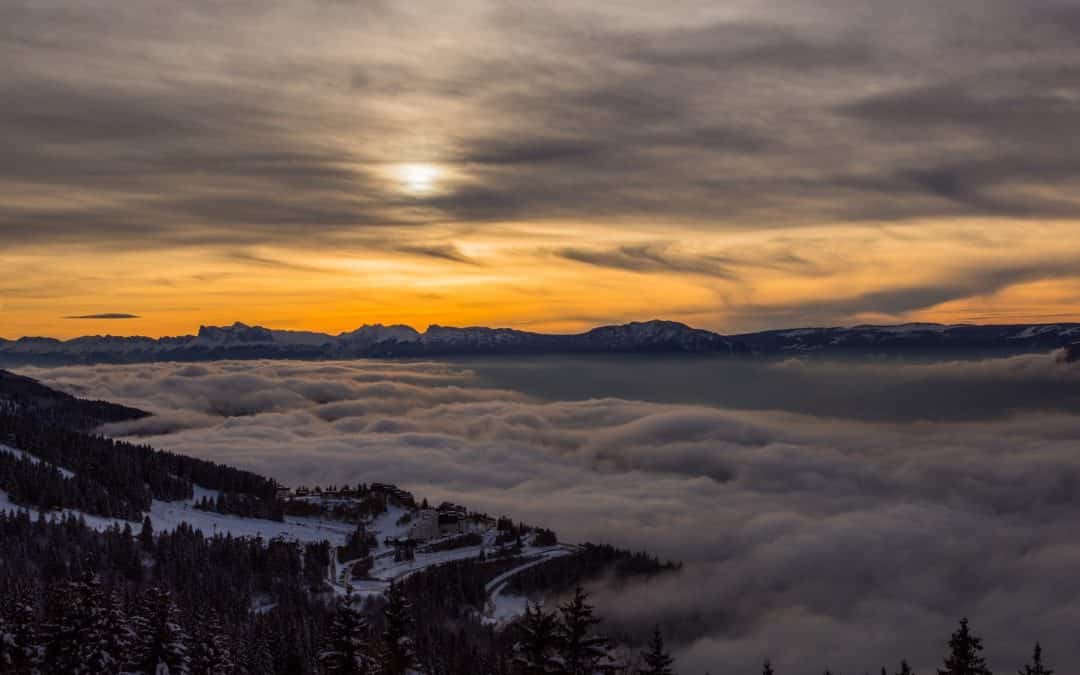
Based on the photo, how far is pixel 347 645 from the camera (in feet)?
147

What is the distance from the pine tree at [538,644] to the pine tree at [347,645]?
1172 centimetres

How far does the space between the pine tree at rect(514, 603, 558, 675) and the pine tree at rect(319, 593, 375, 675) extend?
1172cm

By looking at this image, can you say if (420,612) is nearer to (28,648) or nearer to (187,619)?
(187,619)

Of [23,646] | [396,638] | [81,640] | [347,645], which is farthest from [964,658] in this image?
[23,646]

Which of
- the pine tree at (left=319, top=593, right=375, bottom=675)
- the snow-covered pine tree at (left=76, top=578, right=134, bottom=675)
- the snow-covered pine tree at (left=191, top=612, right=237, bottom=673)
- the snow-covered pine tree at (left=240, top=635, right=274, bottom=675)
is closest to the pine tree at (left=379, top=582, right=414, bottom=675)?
the pine tree at (left=319, top=593, right=375, bottom=675)

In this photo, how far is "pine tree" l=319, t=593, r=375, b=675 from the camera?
44.3 meters

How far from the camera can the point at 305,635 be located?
13412cm

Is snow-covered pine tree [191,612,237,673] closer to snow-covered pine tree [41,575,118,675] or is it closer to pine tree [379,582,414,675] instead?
snow-covered pine tree [41,575,118,675]

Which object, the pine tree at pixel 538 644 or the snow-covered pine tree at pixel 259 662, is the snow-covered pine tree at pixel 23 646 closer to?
the snow-covered pine tree at pixel 259 662

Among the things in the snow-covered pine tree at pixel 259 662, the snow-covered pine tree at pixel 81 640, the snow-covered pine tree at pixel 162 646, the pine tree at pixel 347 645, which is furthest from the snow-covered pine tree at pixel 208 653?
the pine tree at pixel 347 645

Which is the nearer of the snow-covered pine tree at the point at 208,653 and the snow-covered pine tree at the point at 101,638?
the snow-covered pine tree at the point at 101,638

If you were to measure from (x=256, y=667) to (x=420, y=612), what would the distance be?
8812cm

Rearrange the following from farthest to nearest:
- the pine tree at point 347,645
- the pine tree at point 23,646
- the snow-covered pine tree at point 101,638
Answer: the pine tree at point 23,646 → the snow-covered pine tree at point 101,638 → the pine tree at point 347,645

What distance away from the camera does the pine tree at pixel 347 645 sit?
145ft
